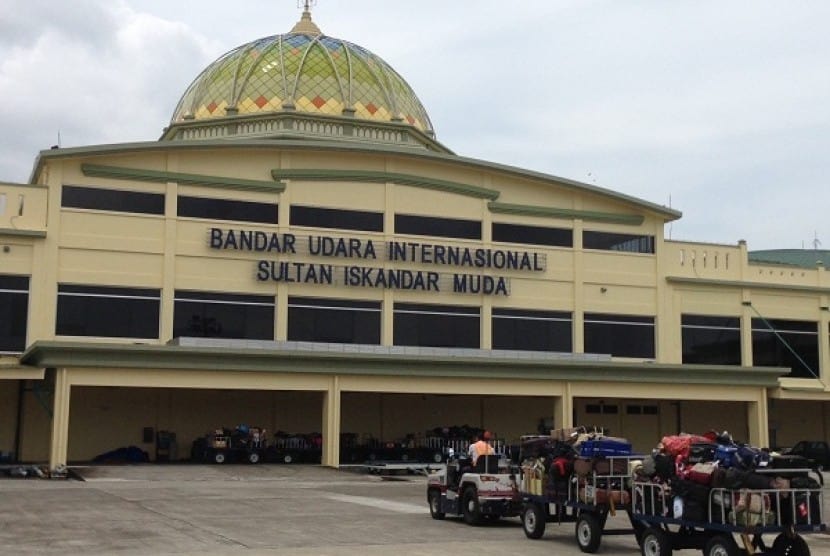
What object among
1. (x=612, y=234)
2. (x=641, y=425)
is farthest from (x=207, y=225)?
(x=641, y=425)

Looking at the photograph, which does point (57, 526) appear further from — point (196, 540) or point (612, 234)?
point (612, 234)

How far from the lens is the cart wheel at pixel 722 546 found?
16422mm

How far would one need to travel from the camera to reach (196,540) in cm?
2002

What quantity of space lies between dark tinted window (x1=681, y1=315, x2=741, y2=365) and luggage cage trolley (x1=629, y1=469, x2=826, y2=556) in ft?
120

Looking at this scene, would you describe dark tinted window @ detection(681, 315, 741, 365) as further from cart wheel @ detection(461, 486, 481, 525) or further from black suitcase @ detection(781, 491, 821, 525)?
black suitcase @ detection(781, 491, 821, 525)

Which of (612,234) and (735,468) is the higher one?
(612,234)

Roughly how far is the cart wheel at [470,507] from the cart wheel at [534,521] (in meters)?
1.74

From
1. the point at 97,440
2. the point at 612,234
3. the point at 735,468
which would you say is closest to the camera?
the point at 735,468

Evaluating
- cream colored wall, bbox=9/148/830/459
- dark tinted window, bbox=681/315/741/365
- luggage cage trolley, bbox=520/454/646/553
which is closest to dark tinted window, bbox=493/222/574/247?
cream colored wall, bbox=9/148/830/459

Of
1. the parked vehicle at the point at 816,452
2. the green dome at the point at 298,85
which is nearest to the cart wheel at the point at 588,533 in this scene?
the parked vehicle at the point at 816,452

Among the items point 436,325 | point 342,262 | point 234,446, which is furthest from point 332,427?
point 436,325

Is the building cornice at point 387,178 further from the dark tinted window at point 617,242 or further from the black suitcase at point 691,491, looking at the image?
the black suitcase at point 691,491

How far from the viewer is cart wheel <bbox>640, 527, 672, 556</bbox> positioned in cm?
1778

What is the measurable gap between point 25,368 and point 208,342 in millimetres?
6888
